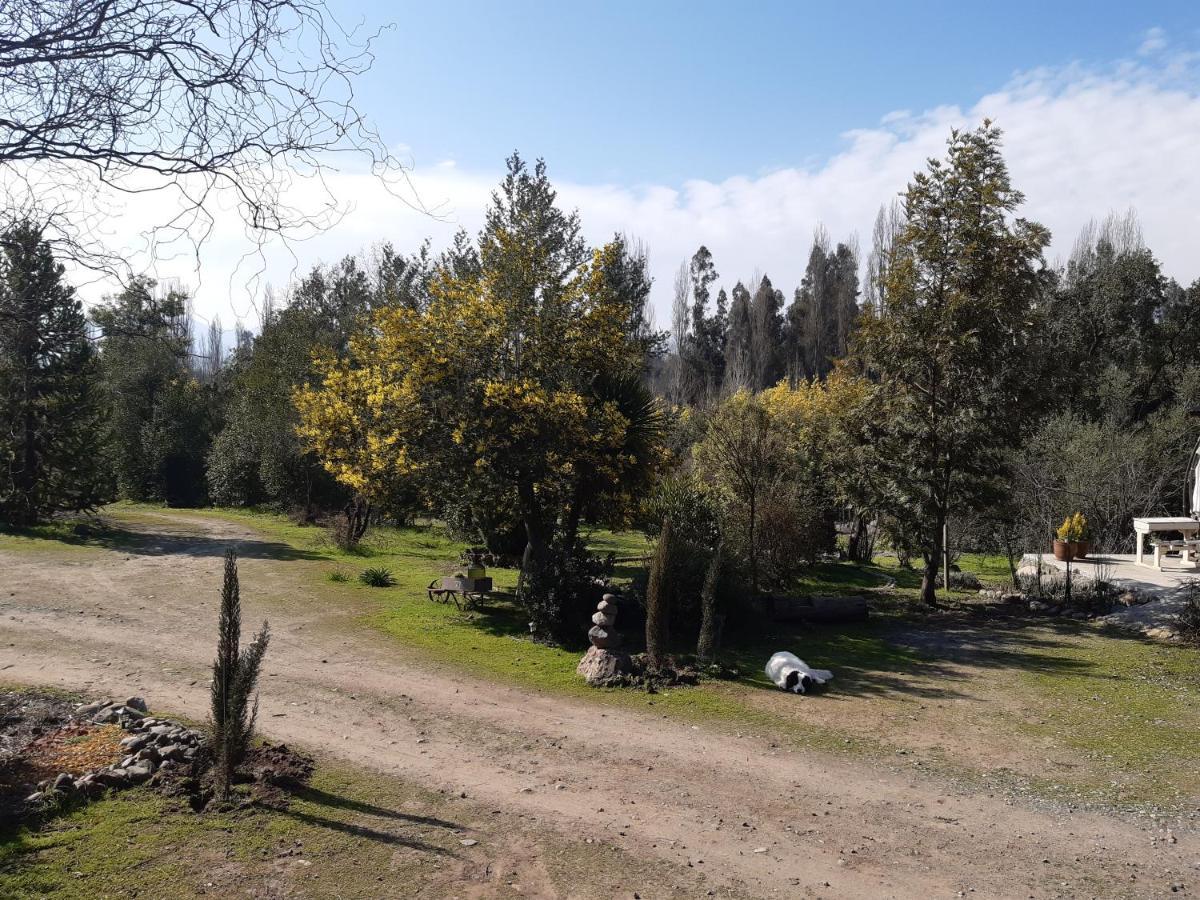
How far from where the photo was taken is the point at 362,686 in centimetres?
911

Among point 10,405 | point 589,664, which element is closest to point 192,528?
point 10,405

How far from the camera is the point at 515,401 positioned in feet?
38.8

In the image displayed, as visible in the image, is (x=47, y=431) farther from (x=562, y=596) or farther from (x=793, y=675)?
(x=793, y=675)

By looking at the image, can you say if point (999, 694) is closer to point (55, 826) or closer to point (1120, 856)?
point (1120, 856)

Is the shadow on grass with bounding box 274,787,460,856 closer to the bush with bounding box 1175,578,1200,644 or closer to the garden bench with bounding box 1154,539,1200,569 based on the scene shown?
the bush with bounding box 1175,578,1200,644

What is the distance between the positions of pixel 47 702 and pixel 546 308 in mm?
8328

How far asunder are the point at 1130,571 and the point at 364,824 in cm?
1717

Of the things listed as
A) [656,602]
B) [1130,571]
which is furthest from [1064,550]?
[656,602]

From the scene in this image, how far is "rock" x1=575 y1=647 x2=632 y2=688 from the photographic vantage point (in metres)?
9.77

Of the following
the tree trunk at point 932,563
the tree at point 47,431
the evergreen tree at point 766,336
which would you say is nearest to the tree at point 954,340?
the tree trunk at point 932,563

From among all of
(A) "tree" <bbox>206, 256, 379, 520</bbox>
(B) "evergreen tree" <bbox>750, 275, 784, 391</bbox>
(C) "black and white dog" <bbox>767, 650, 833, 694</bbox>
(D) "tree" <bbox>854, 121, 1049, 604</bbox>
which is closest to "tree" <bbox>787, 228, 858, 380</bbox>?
(B) "evergreen tree" <bbox>750, 275, 784, 391</bbox>

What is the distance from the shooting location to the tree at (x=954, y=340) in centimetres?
1524

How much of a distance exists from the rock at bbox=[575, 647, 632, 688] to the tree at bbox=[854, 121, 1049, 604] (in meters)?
8.38

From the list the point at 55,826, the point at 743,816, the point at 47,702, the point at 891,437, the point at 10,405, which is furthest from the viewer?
the point at 10,405
